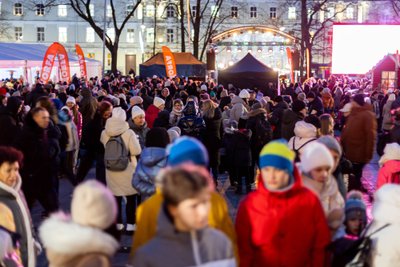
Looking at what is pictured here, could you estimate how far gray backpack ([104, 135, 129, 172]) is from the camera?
826 cm

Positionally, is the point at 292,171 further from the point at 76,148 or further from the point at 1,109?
the point at 76,148

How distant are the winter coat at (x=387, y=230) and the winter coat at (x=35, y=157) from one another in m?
4.53

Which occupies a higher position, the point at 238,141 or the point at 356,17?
the point at 356,17

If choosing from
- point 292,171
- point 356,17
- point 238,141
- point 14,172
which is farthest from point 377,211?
point 356,17

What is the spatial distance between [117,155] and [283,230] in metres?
4.17

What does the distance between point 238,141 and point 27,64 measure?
62.3 ft

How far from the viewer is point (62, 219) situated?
3.73m

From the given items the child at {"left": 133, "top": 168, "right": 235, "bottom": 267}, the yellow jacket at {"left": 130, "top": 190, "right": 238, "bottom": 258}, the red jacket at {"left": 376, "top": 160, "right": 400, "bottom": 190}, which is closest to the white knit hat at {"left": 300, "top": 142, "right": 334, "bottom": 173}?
the yellow jacket at {"left": 130, "top": 190, "right": 238, "bottom": 258}

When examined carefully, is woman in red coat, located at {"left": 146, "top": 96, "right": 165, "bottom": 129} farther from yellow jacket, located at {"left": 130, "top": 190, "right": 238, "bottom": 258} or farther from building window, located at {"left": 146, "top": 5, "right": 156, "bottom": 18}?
building window, located at {"left": 146, "top": 5, "right": 156, "bottom": 18}

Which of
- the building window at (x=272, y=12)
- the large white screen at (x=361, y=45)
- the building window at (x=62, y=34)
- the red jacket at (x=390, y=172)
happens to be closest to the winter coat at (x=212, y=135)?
the red jacket at (x=390, y=172)

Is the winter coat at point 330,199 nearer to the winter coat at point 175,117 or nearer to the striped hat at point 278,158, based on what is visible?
the striped hat at point 278,158

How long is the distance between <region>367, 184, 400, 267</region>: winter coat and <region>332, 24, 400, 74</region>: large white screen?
22448 mm

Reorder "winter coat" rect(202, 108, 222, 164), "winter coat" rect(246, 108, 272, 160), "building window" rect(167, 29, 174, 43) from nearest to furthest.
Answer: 1. "winter coat" rect(202, 108, 222, 164)
2. "winter coat" rect(246, 108, 272, 160)
3. "building window" rect(167, 29, 174, 43)

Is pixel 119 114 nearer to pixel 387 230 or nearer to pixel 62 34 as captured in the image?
pixel 387 230
